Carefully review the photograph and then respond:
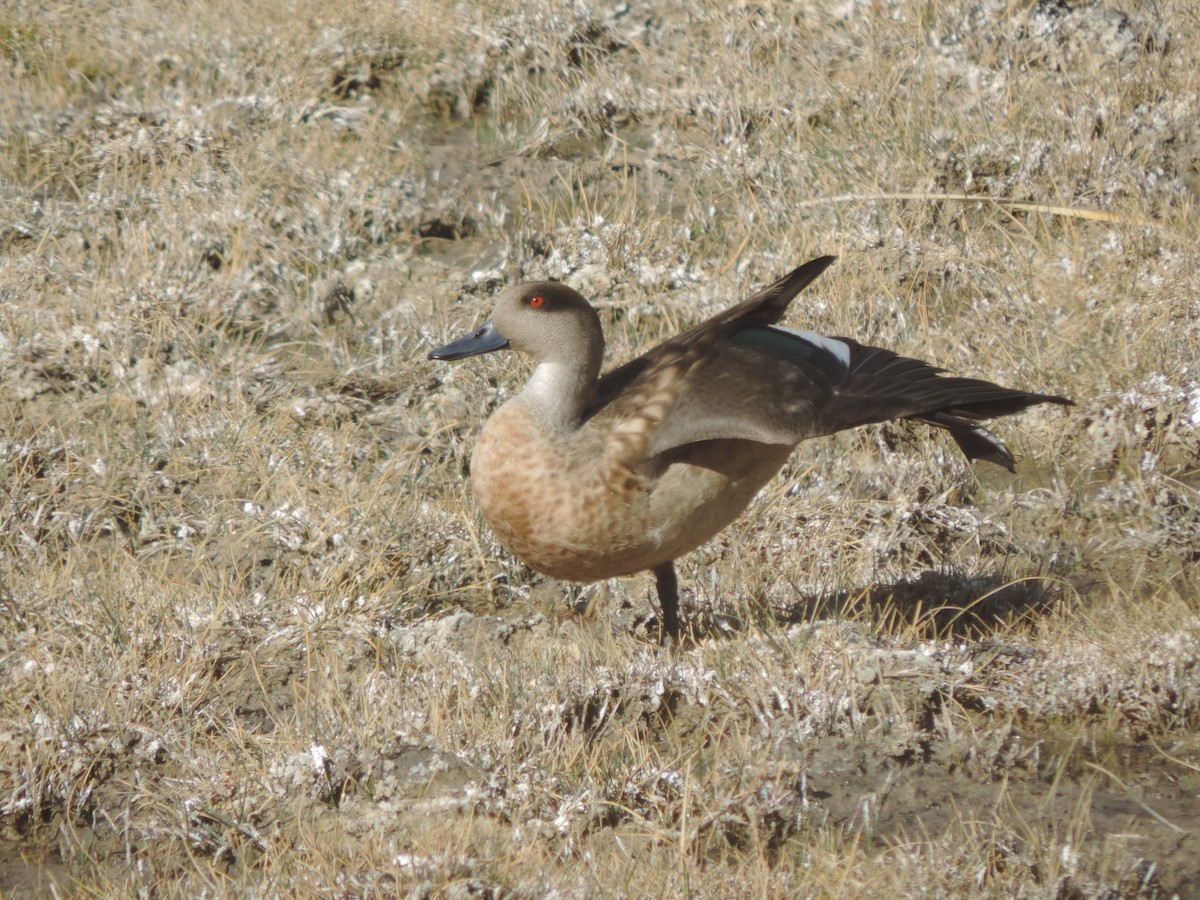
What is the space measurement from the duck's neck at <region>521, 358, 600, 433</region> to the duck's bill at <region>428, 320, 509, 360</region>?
0.17 meters

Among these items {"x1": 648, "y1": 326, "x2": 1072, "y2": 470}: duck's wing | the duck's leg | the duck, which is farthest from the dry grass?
{"x1": 648, "y1": 326, "x2": 1072, "y2": 470}: duck's wing

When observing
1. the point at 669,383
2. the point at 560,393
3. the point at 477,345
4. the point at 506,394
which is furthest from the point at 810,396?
the point at 506,394

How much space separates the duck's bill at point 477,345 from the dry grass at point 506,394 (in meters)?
0.90

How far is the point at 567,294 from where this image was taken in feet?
13.2

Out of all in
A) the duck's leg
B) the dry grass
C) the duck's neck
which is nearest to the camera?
the dry grass

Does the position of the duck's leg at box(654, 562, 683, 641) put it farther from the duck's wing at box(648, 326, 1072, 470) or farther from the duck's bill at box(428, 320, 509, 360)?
the duck's bill at box(428, 320, 509, 360)

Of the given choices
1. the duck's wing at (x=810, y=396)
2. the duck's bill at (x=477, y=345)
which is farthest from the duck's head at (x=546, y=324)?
the duck's wing at (x=810, y=396)

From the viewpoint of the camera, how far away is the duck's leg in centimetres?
413

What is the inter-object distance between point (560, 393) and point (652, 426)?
1.06 ft

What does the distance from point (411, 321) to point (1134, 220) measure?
3.02m

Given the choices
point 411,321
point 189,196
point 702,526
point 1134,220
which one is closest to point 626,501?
point 702,526

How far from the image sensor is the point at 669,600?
4.16m

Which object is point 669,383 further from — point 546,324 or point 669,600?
point 669,600

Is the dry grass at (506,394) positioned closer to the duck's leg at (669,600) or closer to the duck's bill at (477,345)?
the duck's leg at (669,600)
